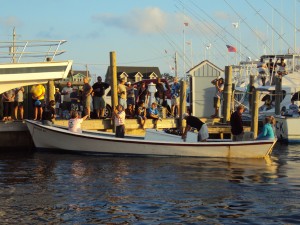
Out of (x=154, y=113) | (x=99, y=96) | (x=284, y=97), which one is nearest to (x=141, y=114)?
(x=154, y=113)

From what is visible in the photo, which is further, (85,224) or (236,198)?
(236,198)

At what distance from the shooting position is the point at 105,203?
1298cm

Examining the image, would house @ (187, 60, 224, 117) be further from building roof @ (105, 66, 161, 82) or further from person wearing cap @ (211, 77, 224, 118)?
building roof @ (105, 66, 161, 82)

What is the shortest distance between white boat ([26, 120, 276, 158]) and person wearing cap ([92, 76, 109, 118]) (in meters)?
2.25

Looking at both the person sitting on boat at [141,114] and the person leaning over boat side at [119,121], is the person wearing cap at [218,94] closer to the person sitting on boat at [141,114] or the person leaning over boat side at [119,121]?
the person sitting on boat at [141,114]

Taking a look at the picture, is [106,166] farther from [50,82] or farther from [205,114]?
[205,114]

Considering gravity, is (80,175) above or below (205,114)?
below

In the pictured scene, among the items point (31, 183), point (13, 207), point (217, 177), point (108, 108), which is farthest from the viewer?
point (108, 108)

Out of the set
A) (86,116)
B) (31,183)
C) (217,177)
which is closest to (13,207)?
(31,183)

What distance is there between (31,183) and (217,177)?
4.80 meters

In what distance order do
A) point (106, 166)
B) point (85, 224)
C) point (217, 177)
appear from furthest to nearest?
point (106, 166)
point (217, 177)
point (85, 224)

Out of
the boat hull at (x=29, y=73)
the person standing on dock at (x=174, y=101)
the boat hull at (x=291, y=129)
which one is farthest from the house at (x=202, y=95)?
the boat hull at (x=29, y=73)

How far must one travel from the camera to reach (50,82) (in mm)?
23359

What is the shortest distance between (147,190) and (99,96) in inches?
391
